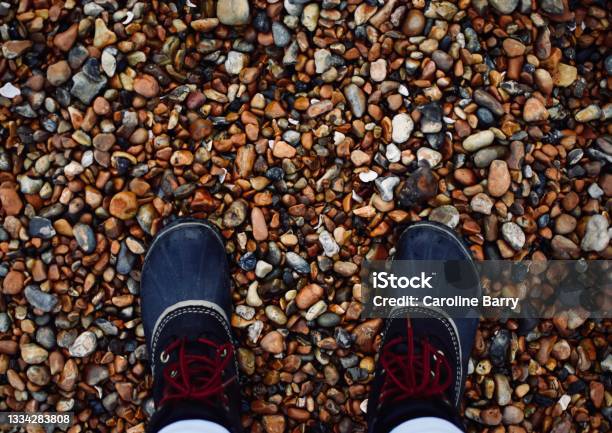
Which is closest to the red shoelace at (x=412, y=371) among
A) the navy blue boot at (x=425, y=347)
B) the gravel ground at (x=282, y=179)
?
the navy blue boot at (x=425, y=347)

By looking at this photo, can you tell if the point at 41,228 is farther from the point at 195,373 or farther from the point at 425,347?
the point at 425,347

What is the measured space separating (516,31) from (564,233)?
0.74 meters

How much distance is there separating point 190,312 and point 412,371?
2.62ft

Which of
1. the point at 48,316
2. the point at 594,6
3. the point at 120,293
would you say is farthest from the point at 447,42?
the point at 48,316

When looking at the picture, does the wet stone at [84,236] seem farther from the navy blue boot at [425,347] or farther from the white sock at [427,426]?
the white sock at [427,426]

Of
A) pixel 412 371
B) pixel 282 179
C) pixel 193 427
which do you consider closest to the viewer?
pixel 193 427

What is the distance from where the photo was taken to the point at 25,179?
6.91 ft

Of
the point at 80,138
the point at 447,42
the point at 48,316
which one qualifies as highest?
the point at 447,42

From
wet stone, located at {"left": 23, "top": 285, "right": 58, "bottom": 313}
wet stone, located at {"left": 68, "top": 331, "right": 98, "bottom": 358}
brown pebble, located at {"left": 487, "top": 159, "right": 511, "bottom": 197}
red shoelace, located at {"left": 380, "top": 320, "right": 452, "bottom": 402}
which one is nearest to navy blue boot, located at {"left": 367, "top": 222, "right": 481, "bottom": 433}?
red shoelace, located at {"left": 380, "top": 320, "right": 452, "bottom": 402}

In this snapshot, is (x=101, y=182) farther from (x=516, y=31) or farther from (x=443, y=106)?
(x=516, y=31)

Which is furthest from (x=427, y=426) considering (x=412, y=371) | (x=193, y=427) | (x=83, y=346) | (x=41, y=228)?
(x=41, y=228)

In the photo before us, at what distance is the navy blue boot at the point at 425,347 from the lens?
1957mm

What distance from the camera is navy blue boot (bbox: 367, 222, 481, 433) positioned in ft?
6.42

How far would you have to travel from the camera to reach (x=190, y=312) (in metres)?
2.13
